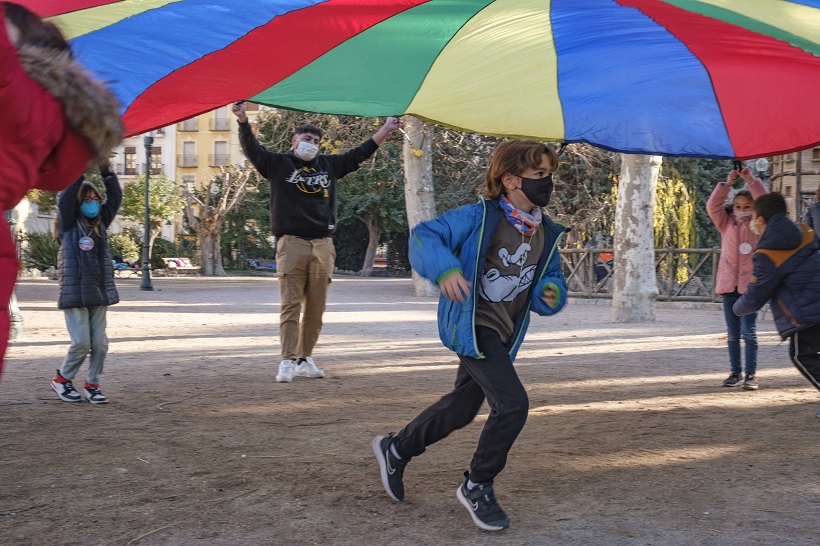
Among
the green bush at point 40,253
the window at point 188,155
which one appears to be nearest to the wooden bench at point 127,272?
the green bush at point 40,253

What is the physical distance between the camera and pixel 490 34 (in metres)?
6.22

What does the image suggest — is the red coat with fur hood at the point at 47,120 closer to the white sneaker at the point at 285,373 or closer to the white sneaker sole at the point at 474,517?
the white sneaker sole at the point at 474,517

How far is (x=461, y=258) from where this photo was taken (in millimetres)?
3992

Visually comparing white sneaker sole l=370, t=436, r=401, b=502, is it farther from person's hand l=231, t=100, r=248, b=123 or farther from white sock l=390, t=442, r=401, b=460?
person's hand l=231, t=100, r=248, b=123

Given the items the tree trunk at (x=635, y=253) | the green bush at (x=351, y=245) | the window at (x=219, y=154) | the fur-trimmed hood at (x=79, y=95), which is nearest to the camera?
the fur-trimmed hood at (x=79, y=95)

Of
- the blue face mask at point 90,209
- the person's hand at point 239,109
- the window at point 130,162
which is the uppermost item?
the window at point 130,162

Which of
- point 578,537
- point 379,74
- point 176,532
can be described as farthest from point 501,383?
point 379,74

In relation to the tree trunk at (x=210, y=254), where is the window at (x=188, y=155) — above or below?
above

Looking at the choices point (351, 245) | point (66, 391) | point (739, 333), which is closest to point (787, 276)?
point (739, 333)

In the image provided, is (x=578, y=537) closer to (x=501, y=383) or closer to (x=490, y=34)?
(x=501, y=383)

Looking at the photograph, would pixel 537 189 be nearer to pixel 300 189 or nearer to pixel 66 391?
pixel 300 189

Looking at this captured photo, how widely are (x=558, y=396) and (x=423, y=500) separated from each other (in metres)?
3.23

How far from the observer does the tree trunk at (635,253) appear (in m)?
15.1

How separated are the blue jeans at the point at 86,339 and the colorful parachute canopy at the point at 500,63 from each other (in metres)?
1.58
